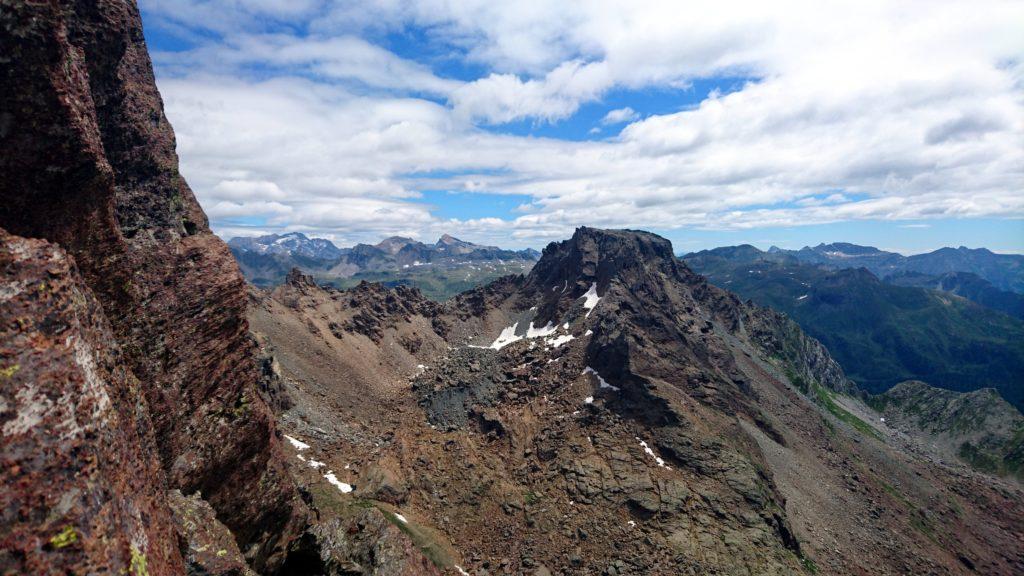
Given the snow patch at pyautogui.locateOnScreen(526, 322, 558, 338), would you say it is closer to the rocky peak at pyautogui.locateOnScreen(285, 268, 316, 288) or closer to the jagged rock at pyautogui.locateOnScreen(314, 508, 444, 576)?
the rocky peak at pyautogui.locateOnScreen(285, 268, 316, 288)

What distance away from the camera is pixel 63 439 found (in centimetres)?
830

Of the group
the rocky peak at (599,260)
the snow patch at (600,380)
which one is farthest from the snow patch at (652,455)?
the rocky peak at (599,260)

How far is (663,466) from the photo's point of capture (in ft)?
196

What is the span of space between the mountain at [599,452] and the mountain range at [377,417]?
0.45 metres

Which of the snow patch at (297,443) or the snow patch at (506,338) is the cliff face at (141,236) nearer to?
the snow patch at (297,443)

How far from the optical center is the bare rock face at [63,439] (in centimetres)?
743

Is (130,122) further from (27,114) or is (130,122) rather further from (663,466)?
(663,466)

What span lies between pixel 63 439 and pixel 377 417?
69342 mm

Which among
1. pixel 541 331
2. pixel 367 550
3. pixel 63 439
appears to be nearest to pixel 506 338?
pixel 541 331

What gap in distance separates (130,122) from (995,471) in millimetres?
188669

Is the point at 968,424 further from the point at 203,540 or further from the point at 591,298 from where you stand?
the point at 203,540

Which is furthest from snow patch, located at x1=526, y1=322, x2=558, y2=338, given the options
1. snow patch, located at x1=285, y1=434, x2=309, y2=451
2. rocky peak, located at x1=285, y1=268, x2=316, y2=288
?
snow patch, located at x1=285, y1=434, x2=309, y2=451

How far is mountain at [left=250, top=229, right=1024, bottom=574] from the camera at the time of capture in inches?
1960

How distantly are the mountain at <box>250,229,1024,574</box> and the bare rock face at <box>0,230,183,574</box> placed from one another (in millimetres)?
15914
